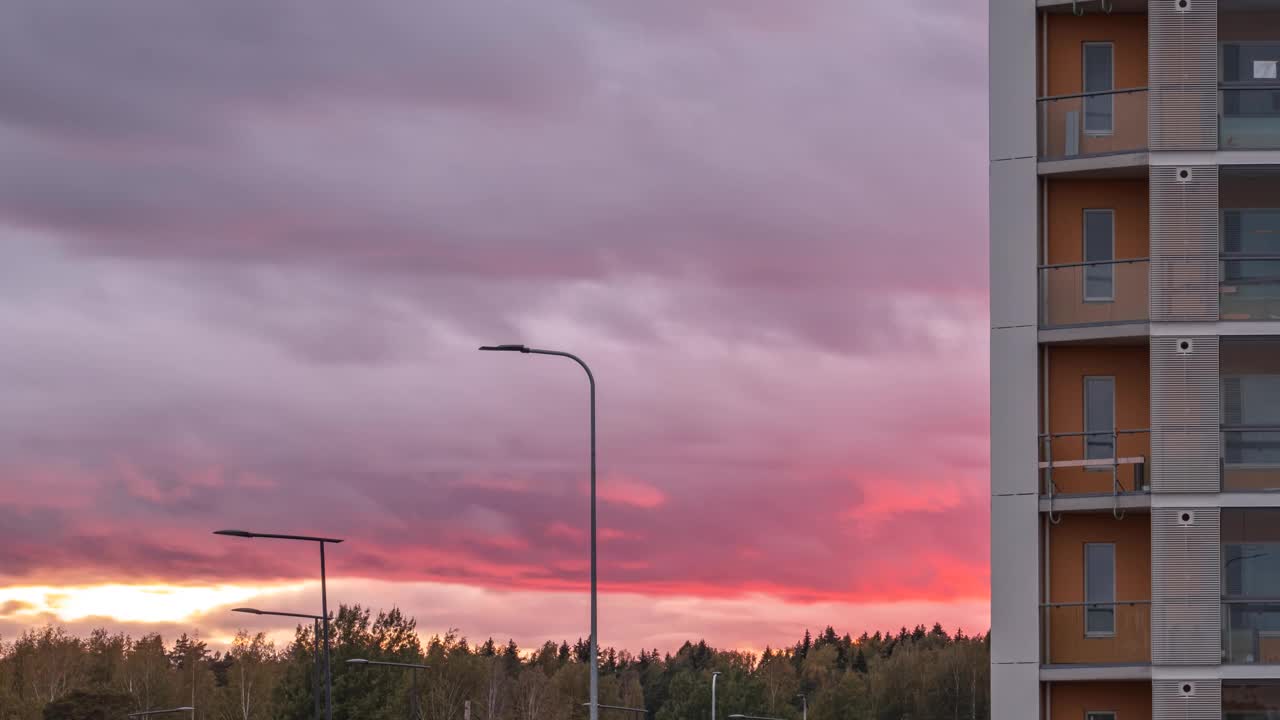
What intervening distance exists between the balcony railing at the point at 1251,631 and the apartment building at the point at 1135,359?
0.14 ft

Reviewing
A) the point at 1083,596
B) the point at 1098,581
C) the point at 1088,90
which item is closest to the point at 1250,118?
the point at 1088,90

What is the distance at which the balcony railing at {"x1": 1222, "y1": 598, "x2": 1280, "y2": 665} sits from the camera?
38000 mm

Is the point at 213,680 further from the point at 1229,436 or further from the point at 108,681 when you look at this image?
the point at 1229,436

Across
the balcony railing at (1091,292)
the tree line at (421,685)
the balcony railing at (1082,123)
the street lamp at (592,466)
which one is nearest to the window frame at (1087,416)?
the balcony railing at (1091,292)

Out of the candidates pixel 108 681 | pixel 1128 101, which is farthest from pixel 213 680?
pixel 1128 101

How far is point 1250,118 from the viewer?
4006cm

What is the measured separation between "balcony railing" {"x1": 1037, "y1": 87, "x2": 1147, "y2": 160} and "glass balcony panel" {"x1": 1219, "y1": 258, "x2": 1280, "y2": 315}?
3.70 meters

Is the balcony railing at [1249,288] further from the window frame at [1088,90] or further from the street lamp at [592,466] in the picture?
the street lamp at [592,466]

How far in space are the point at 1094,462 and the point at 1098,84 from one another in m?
8.71

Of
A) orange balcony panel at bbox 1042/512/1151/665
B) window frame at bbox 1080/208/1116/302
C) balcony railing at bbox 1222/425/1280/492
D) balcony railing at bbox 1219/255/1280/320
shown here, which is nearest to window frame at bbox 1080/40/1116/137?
window frame at bbox 1080/208/1116/302

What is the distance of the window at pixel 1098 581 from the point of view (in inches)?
1554

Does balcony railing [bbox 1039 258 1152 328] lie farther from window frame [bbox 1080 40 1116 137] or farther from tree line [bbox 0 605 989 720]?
tree line [bbox 0 605 989 720]

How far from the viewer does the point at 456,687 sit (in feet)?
524

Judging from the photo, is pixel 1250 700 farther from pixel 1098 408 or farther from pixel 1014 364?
pixel 1014 364
